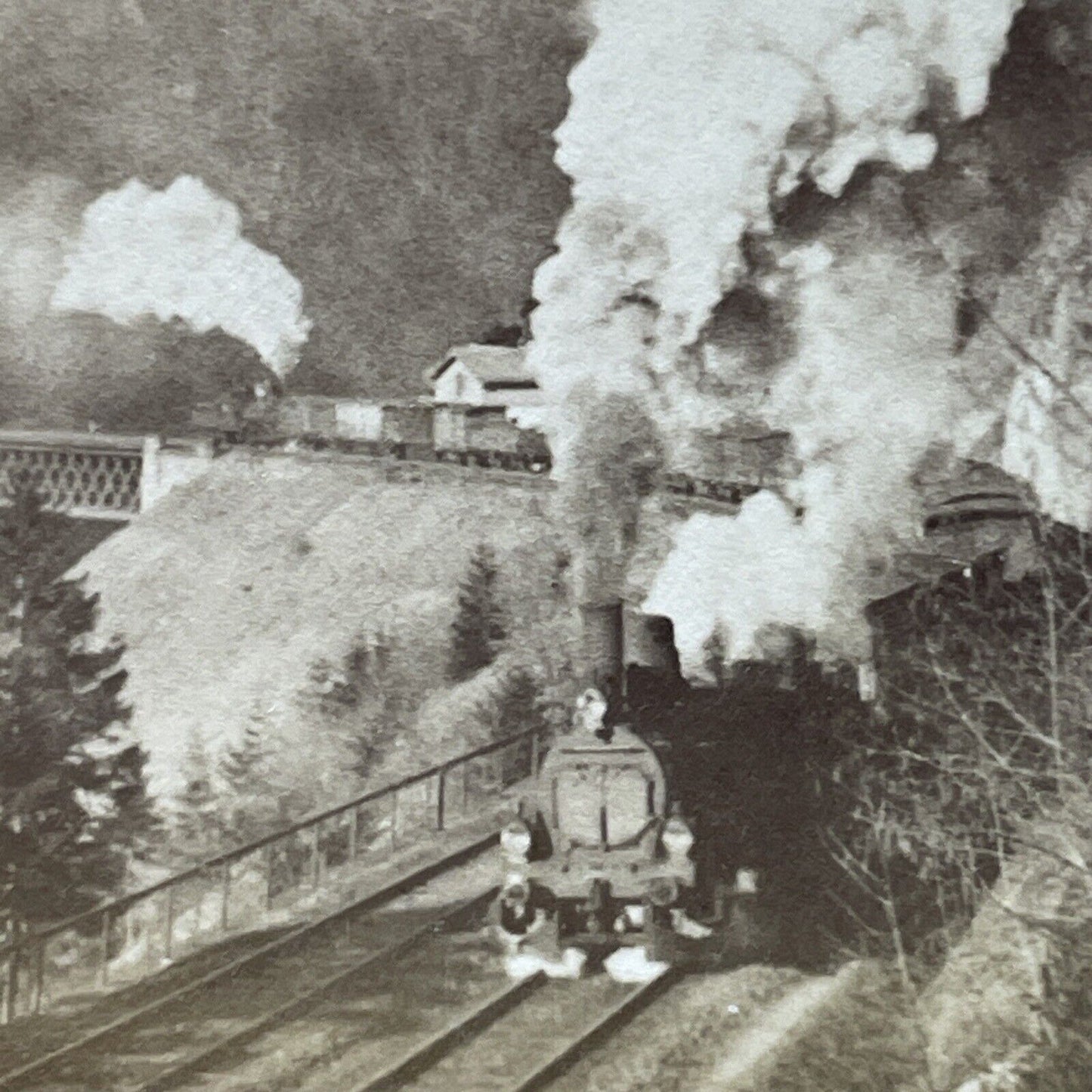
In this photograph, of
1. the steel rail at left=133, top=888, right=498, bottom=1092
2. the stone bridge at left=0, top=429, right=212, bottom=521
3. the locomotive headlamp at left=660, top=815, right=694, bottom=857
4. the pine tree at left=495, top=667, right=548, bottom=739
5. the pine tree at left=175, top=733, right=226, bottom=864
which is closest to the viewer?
the steel rail at left=133, top=888, right=498, bottom=1092

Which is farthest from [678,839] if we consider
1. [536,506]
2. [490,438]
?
[490,438]

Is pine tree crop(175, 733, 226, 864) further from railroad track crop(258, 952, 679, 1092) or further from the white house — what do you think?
the white house

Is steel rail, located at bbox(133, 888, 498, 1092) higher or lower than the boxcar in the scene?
lower

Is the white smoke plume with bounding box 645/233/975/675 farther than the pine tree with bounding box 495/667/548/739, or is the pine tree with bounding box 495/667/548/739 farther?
the pine tree with bounding box 495/667/548/739

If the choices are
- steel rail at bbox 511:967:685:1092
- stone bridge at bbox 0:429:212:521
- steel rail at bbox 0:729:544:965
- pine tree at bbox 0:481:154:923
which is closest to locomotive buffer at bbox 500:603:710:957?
steel rail at bbox 511:967:685:1092

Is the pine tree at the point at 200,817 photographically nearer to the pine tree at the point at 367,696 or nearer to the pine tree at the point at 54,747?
the pine tree at the point at 54,747

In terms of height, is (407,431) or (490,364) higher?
(490,364)

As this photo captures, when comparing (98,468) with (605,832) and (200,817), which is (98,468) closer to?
(200,817)

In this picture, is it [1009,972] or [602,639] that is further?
[602,639]

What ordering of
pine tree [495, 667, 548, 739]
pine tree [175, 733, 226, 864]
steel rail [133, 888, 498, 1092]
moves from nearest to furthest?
steel rail [133, 888, 498, 1092], pine tree [175, 733, 226, 864], pine tree [495, 667, 548, 739]
